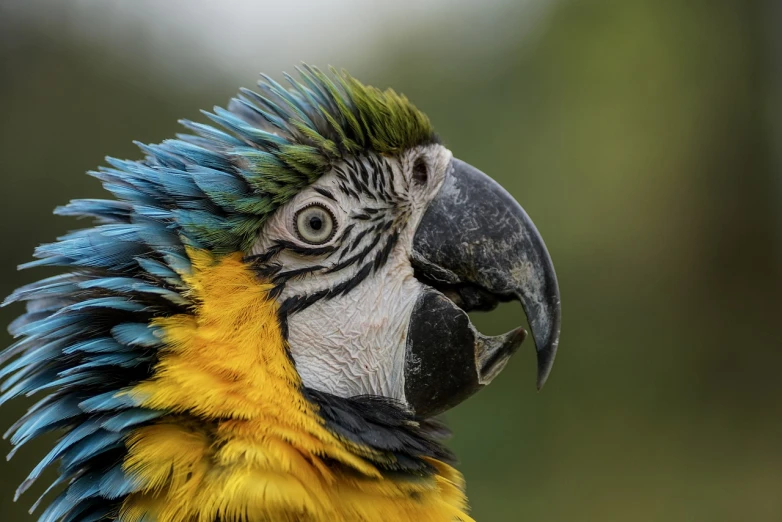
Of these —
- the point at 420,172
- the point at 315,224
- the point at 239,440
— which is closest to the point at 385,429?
the point at 239,440

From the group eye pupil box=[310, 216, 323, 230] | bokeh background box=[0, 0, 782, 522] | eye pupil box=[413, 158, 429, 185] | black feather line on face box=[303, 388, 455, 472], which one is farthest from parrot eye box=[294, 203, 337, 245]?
bokeh background box=[0, 0, 782, 522]

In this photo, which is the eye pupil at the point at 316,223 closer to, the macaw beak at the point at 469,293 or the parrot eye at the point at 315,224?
the parrot eye at the point at 315,224

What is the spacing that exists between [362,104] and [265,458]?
97 cm

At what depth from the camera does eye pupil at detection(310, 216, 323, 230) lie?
1.56 m

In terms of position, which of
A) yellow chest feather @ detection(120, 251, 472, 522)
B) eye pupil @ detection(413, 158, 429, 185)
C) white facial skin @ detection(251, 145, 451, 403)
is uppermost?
eye pupil @ detection(413, 158, 429, 185)

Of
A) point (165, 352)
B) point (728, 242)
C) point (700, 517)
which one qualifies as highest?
point (728, 242)

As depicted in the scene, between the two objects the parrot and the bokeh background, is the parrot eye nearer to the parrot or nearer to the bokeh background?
the parrot

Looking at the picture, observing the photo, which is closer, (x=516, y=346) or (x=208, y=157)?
(x=208, y=157)

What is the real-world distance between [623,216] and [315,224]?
5832mm

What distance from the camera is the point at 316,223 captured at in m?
1.57

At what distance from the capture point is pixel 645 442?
6621 millimetres

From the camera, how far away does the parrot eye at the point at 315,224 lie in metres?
1.55

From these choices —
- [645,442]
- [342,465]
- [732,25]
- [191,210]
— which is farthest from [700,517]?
[191,210]

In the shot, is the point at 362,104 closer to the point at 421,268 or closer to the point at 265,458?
the point at 421,268
